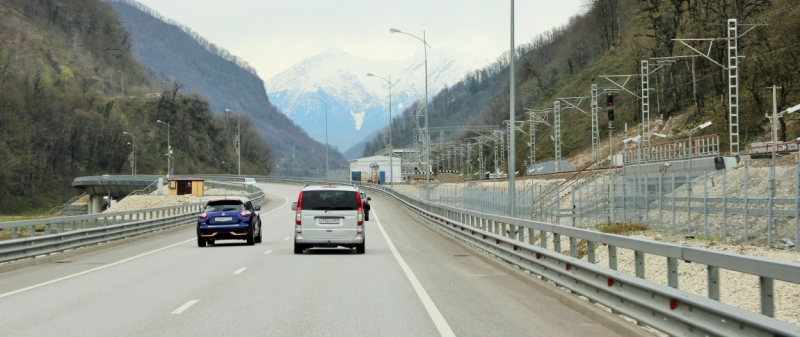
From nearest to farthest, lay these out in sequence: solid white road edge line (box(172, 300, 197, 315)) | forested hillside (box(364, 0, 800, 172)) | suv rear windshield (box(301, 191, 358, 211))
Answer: solid white road edge line (box(172, 300, 197, 315)) < suv rear windshield (box(301, 191, 358, 211)) < forested hillside (box(364, 0, 800, 172))

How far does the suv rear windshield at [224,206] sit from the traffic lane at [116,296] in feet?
18.3

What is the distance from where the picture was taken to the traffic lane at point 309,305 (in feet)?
35.4

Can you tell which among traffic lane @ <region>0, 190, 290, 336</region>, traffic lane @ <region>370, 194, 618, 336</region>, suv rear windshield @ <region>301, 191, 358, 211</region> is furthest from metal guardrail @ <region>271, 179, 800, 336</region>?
suv rear windshield @ <region>301, 191, 358, 211</region>

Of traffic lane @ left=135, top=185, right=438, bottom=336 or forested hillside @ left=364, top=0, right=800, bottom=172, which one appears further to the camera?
forested hillside @ left=364, top=0, right=800, bottom=172

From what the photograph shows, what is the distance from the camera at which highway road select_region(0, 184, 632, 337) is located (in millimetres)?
10906

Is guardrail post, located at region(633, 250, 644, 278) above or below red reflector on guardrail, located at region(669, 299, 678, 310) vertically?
above

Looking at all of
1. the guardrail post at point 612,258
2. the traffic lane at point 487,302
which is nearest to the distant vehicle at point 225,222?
the traffic lane at point 487,302

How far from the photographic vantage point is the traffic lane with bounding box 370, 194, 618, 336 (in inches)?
427

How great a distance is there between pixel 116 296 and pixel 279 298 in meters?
2.67

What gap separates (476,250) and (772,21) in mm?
48212

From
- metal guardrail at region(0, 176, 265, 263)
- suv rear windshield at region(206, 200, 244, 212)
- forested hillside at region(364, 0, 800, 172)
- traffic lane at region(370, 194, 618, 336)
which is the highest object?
forested hillside at region(364, 0, 800, 172)

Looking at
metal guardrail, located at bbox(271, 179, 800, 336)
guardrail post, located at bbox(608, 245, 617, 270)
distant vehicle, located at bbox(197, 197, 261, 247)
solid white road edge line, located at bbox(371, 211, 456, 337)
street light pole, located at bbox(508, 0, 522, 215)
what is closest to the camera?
metal guardrail, located at bbox(271, 179, 800, 336)

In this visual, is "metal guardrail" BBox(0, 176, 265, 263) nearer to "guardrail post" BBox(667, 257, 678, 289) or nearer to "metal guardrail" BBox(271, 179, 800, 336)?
"metal guardrail" BBox(271, 179, 800, 336)

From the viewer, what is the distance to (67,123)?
527ft
